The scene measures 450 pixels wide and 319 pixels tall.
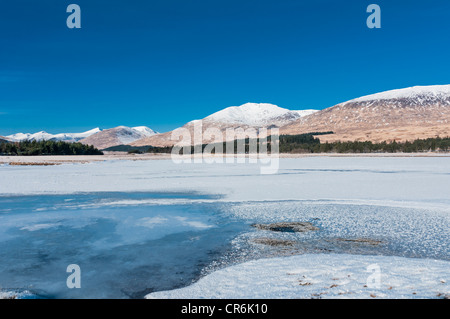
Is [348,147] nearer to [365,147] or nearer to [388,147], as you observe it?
[365,147]

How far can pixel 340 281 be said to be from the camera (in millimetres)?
7219

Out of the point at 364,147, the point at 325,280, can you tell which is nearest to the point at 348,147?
the point at 364,147

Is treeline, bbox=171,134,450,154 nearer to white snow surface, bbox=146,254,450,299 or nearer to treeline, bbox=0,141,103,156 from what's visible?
treeline, bbox=0,141,103,156

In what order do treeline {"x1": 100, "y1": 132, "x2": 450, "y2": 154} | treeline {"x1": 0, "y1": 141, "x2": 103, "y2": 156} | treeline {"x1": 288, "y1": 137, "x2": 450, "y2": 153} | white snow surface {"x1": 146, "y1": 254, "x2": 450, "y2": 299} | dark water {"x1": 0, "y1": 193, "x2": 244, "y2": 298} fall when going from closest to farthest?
white snow surface {"x1": 146, "y1": 254, "x2": 450, "y2": 299} < dark water {"x1": 0, "y1": 193, "x2": 244, "y2": 298} < treeline {"x1": 0, "y1": 141, "x2": 103, "y2": 156} < treeline {"x1": 288, "y1": 137, "x2": 450, "y2": 153} < treeline {"x1": 100, "y1": 132, "x2": 450, "y2": 154}

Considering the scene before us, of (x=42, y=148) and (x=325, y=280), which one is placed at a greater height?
(x=42, y=148)

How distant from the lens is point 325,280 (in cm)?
732

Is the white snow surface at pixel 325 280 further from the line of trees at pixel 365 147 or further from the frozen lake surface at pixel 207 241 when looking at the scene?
the line of trees at pixel 365 147

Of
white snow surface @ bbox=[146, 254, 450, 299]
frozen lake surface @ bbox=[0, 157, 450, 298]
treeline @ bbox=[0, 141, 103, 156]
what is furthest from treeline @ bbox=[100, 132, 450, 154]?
white snow surface @ bbox=[146, 254, 450, 299]

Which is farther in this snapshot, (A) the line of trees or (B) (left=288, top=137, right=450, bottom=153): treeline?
(A) the line of trees

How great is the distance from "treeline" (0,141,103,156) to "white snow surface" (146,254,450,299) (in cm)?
11296

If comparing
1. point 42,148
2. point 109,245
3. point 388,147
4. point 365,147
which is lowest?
point 109,245

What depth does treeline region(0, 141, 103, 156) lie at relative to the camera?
104062mm

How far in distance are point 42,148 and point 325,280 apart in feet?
387
